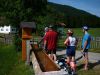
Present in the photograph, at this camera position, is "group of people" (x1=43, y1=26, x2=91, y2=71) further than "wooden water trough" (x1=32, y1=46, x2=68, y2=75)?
Yes

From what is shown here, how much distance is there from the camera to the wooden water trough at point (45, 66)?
8867mm

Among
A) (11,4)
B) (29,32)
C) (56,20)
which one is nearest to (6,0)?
(11,4)

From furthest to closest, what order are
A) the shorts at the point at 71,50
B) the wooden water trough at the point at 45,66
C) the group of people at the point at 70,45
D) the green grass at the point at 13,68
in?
the green grass at the point at 13,68, the shorts at the point at 71,50, the group of people at the point at 70,45, the wooden water trough at the point at 45,66

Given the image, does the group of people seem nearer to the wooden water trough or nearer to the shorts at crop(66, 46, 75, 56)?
the shorts at crop(66, 46, 75, 56)

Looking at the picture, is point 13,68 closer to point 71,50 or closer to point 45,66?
point 45,66

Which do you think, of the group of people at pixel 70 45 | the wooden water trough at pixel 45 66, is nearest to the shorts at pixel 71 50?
the group of people at pixel 70 45

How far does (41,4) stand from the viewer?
3048 cm

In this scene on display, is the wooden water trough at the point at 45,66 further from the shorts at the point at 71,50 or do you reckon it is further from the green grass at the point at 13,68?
the shorts at the point at 71,50

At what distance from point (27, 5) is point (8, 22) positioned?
81.2 inches

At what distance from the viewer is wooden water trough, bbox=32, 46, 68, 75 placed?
8867mm

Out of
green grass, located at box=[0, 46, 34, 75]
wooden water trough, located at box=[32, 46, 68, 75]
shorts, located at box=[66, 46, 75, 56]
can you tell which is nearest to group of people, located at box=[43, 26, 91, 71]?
shorts, located at box=[66, 46, 75, 56]

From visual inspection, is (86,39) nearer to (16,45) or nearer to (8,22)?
(16,45)

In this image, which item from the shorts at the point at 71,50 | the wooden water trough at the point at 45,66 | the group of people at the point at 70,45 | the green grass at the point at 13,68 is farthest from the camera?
the green grass at the point at 13,68

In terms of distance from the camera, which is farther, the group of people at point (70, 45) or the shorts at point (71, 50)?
the shorts at point (71, 50)
